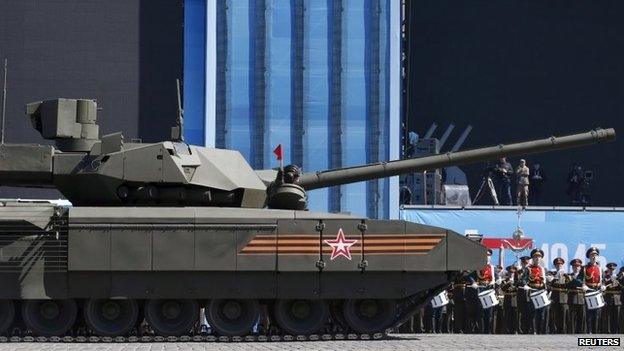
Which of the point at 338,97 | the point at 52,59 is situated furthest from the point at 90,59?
the point at 338,97

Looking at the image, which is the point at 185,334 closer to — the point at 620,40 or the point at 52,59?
the point at 52,59

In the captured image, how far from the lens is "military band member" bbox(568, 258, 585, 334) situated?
35.4 metres

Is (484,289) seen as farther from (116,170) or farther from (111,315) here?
(116,170)

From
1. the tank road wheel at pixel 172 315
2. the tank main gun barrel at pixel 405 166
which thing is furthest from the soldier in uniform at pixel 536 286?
the tank road wheel at pixel 172 315

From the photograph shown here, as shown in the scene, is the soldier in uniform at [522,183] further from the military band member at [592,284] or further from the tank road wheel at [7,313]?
the tank road wheel at [7,313]

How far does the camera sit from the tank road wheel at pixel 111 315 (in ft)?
92.2

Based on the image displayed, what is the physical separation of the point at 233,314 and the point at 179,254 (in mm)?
1542

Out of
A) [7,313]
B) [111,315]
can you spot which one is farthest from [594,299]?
[7,313]

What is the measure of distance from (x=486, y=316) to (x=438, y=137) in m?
17.9

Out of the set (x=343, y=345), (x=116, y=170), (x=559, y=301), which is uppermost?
(x=116, y=170)

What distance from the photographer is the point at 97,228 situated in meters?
28.2

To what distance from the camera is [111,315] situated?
1118 inches

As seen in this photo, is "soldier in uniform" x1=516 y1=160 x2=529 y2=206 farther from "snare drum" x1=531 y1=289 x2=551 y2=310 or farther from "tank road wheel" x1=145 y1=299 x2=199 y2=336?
"tank road wheel" x1=145 y1=299 x2=199 y2=336

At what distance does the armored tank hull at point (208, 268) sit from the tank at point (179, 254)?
2 centimetres
